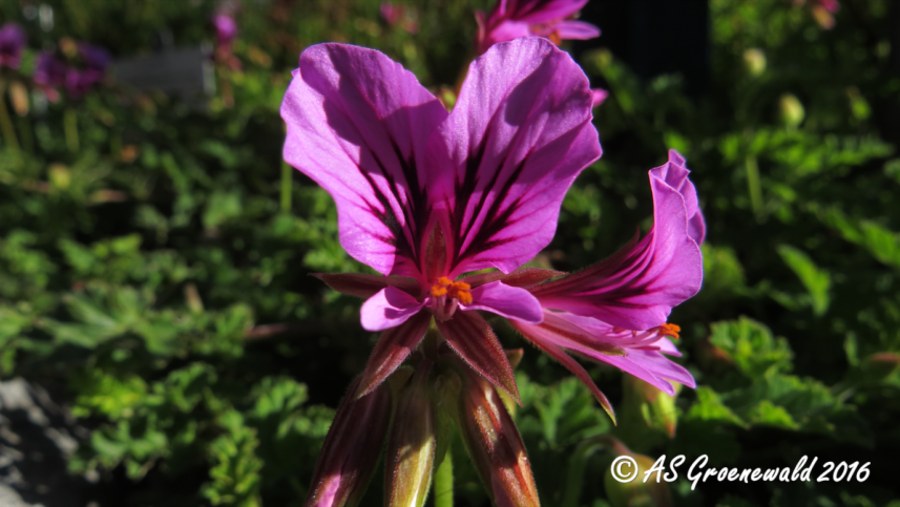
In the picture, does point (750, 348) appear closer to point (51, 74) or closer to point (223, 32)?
point (223, 32)

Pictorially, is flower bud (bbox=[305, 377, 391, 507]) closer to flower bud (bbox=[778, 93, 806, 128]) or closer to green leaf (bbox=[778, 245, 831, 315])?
green leaf (bbox=[778, 245, 831, 315])

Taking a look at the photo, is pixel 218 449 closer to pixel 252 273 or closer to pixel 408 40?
pixel 252 273

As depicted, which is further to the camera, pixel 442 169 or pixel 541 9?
Answer: pixel 541 9

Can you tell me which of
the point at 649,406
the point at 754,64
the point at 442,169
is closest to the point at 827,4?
the point at 754,64

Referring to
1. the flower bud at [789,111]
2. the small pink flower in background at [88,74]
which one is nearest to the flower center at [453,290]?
the flower bud at [789,111]

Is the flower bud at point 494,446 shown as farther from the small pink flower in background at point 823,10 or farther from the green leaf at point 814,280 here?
the small pink flower in background at point 823,10
